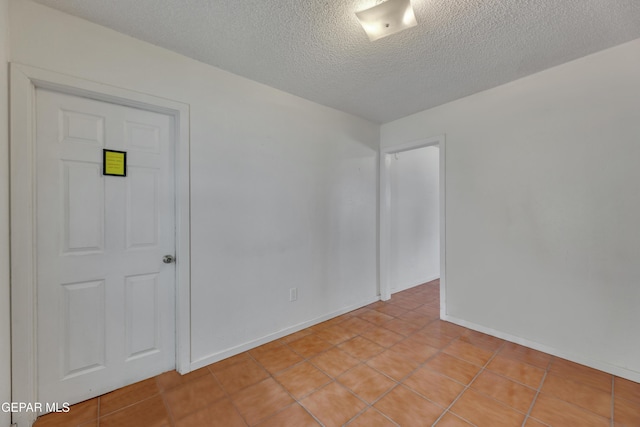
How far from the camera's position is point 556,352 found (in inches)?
86.4

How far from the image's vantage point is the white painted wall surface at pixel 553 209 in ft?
6.29

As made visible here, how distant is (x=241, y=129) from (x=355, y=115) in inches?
60.3

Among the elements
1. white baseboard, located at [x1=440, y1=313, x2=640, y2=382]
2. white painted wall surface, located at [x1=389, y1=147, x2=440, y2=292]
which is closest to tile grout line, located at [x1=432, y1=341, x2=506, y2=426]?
white baseboard, located at [x1=440, y1=313, x2=640, y2=382]

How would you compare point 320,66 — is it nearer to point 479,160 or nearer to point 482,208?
point 479,160

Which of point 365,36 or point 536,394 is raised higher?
point 365,36

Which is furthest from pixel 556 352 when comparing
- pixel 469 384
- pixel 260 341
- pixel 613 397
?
pixel 260 341

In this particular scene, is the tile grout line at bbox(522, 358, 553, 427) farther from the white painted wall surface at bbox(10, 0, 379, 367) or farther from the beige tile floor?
the white painted wall surface at bbox(10, 0, 379, 367)

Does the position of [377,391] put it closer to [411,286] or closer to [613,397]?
[613,397]

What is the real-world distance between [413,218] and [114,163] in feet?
12.2

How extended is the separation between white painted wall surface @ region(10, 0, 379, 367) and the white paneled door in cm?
21

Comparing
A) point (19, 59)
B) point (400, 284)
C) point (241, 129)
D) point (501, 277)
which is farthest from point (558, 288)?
point (19, 59)

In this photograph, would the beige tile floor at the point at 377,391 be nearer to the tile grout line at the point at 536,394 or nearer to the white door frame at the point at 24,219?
the tile grout line at the point at 536,394

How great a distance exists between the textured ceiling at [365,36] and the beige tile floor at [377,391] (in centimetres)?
240

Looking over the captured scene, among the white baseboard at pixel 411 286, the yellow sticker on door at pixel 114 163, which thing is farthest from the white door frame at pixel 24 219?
the white baseboard at pixel 411 286
